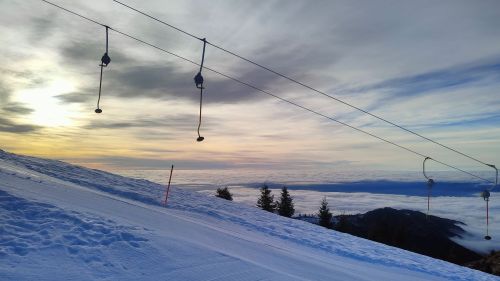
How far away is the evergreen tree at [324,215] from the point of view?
63.7m

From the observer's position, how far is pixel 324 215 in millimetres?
64938

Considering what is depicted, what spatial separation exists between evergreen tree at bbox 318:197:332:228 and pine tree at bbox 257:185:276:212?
8092 mm

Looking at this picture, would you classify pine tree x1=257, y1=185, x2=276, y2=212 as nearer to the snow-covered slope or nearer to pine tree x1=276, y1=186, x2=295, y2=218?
pine tree x1=276, y1=186, x2=295, y2=218

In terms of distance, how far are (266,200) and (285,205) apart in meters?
3.42

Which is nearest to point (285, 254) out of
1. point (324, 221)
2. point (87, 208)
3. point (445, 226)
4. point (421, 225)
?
point (87, 208)

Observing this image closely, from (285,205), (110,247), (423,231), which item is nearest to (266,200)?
(285,205)

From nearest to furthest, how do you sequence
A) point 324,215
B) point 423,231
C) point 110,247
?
point 110,247 → point 324,215 → point 423,231

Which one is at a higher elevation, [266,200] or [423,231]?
[266,200]

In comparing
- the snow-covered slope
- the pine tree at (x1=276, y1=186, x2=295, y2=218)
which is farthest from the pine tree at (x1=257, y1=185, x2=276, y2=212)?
the snow-covered slope

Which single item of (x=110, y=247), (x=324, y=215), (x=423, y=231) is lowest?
(x=423, y=231)

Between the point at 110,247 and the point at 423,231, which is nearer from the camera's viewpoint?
the point at 110,247

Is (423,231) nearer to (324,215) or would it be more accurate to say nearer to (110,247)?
(324,215)

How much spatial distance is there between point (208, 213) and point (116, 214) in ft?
20.6

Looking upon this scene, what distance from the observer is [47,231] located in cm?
668
